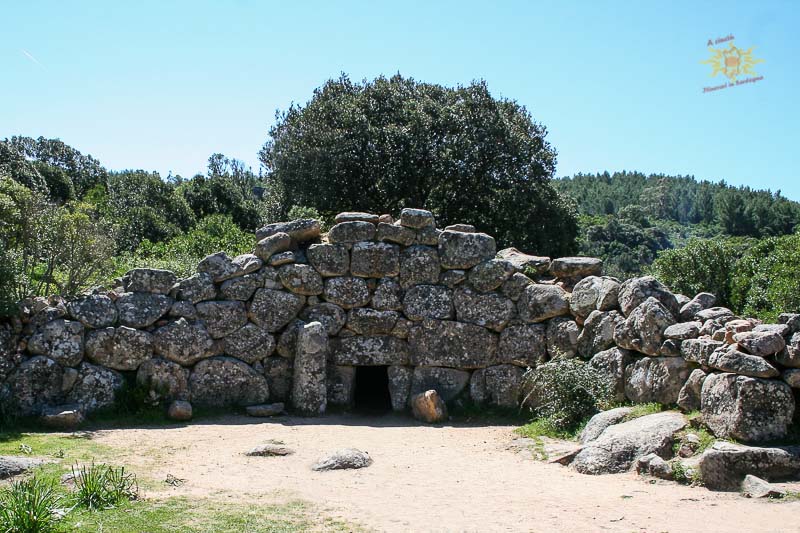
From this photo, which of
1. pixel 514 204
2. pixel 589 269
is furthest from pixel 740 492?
pixel 514 204

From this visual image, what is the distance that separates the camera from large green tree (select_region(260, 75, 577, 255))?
24.6 meters

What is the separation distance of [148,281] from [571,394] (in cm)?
798

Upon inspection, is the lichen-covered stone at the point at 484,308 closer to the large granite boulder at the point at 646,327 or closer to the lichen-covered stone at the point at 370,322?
the lichen-covered stone at the point at 370,322

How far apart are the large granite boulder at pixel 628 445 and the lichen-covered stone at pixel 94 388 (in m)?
8.06

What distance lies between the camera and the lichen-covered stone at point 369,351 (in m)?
14.4

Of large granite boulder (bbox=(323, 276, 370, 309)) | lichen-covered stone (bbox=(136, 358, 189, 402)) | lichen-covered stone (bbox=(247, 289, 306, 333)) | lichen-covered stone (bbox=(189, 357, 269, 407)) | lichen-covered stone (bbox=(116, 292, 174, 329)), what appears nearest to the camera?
lichen-covered stone (bbox=(136, 358, 189, 402))

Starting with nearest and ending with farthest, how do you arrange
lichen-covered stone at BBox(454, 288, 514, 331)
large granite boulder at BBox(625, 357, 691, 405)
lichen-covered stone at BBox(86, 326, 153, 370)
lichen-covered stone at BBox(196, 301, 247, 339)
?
large granite boulder at BBox(625, 357, 691, 405), lichen-covered stone at BBox(86, 326, 153, 370), lichen-covered stone at BBox(196, 301, 247, 339), lichen-covered stone at BBox(454, 288, 514, 331)

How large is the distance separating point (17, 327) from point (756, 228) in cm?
3817

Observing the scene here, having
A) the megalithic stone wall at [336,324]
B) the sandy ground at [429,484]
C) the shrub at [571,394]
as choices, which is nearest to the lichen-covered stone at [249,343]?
the megalithic stone wall at [336,324]

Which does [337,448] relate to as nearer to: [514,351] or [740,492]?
[514,351]

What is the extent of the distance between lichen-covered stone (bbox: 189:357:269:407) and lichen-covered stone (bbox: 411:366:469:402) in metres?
2.97

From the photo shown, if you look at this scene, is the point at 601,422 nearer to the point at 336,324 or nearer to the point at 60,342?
the point at 336,324

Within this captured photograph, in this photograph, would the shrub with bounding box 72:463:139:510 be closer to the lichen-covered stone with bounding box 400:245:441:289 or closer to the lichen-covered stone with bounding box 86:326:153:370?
the lichen-covered stone with bounding box 86:326:153:370

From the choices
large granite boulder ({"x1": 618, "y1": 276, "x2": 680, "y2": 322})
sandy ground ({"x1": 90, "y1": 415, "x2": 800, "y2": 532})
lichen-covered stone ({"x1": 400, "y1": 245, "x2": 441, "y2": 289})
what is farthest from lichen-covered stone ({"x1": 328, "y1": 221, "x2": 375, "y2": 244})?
large granite boulder ({"x1": 618, "y1": 276, "x2": 680, "y2": 322})
